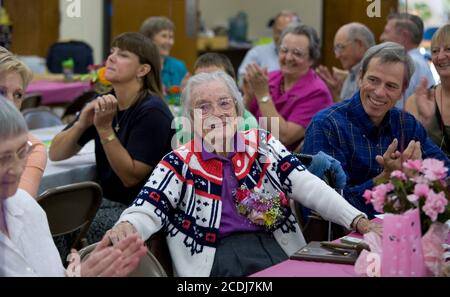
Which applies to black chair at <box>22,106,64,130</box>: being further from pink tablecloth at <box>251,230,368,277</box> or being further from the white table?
pink tablecloth at <box>251,230,368,277</box>

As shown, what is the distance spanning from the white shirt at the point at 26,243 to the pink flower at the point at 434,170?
91cm

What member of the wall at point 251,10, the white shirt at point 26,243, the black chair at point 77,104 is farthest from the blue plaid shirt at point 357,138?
the wall at point 251,10

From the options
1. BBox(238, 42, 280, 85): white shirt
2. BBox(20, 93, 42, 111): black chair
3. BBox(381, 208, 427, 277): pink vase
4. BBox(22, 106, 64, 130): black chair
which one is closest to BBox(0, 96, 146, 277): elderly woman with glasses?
BBox(381, 208, 427, 277): pink vase

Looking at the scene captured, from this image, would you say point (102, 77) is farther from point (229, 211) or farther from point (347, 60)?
point (229, 211)

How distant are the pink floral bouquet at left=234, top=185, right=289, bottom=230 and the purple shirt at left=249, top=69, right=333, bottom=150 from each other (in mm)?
1785

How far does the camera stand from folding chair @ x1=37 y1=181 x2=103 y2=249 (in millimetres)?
3102

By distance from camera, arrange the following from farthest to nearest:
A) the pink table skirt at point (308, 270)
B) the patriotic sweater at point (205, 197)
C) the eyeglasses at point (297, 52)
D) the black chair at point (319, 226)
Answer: the eyeglasses at point (297, 52) → the black chair at point (319, 226) → the patriotic sweater at point (205, 197) → the pink table skirt at point (308, 270)

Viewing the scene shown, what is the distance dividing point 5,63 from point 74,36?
7231 mm

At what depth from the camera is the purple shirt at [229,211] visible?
2.65 m

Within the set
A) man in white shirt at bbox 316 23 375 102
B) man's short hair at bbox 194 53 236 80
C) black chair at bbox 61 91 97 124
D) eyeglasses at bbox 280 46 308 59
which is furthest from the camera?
black chair at bbox 61 91 97 124

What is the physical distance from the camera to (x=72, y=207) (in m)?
3.22

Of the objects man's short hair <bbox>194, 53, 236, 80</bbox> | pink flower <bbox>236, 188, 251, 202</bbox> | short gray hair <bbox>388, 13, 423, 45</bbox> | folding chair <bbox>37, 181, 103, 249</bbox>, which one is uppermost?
short gray hair <bbox>388, 13, 423, 45</bbox>

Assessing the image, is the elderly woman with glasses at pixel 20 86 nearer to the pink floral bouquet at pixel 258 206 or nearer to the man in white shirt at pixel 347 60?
the pink floral bouquet at pixel 258 206
